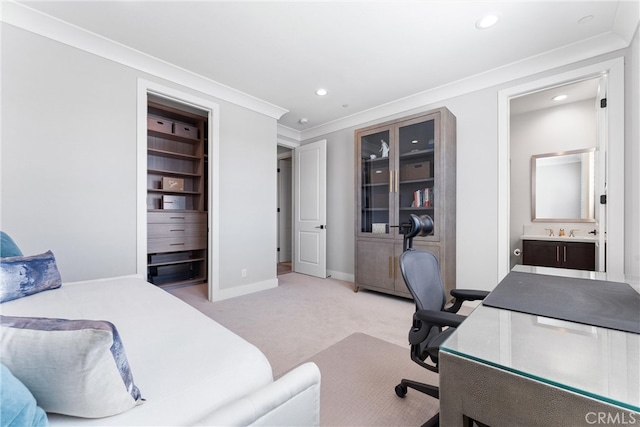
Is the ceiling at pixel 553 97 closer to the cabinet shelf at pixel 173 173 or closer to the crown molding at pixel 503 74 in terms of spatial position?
the crown molding at pixel 503 74

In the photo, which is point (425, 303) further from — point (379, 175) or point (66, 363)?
point (379, 175)

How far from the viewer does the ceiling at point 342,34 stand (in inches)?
→ 78.8

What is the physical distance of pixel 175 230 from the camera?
384 centimetres

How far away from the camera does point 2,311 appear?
125 cm

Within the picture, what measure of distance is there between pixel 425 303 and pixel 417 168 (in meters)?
2.20

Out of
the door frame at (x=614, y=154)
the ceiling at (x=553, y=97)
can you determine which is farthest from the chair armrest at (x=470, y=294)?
the ceiling at (x=553, y=97)

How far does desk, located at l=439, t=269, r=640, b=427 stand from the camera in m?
0.55

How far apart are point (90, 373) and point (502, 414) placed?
0.97 meters

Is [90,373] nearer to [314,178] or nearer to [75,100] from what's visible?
[75,100]

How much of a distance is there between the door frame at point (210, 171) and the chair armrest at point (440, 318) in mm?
2532

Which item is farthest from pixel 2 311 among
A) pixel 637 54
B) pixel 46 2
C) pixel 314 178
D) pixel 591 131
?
pixel 591 131

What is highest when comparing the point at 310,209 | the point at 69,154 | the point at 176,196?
the point at 69,154

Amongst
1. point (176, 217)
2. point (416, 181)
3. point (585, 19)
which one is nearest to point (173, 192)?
point (176, 217)

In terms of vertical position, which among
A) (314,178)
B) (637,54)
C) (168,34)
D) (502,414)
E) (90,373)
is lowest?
(502,414)
